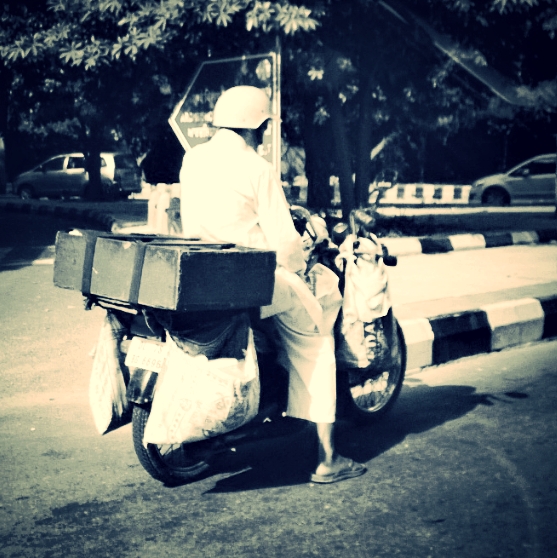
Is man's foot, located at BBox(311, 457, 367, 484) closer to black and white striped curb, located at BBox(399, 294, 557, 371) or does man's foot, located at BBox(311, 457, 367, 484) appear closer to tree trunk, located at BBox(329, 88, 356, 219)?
black and white striped curb, located at BBox(399, 294, 557, 371)

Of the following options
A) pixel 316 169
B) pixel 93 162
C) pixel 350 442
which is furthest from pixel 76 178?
pixel 350 442

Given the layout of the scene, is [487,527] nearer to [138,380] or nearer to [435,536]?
[435,536]

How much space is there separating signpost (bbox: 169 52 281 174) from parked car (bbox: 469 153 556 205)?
22.0 m

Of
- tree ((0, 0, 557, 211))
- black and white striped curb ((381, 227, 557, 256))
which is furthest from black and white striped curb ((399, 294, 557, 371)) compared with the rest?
tree ((0, 0, 557, 211))

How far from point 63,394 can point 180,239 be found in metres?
2.05

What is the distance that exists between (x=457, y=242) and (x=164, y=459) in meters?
9.09

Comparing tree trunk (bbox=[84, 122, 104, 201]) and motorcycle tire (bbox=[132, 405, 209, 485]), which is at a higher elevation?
tree trunk (bbox=[84, 122, 104, 201])

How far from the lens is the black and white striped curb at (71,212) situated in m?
16.3

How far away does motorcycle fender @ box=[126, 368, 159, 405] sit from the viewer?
3.52 meters

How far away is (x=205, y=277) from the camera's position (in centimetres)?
321

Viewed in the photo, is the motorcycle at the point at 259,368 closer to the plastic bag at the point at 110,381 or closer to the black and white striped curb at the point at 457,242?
the plastic bag at the point at 110,381

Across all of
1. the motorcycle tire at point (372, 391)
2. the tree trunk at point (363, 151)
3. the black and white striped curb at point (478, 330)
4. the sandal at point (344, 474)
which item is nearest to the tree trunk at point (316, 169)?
the tree trunk at point (363, 151)

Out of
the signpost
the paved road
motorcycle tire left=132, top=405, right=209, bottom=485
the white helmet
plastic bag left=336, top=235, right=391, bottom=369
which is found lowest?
the paved road

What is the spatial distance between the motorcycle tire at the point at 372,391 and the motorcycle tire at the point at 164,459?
2.68 feet
